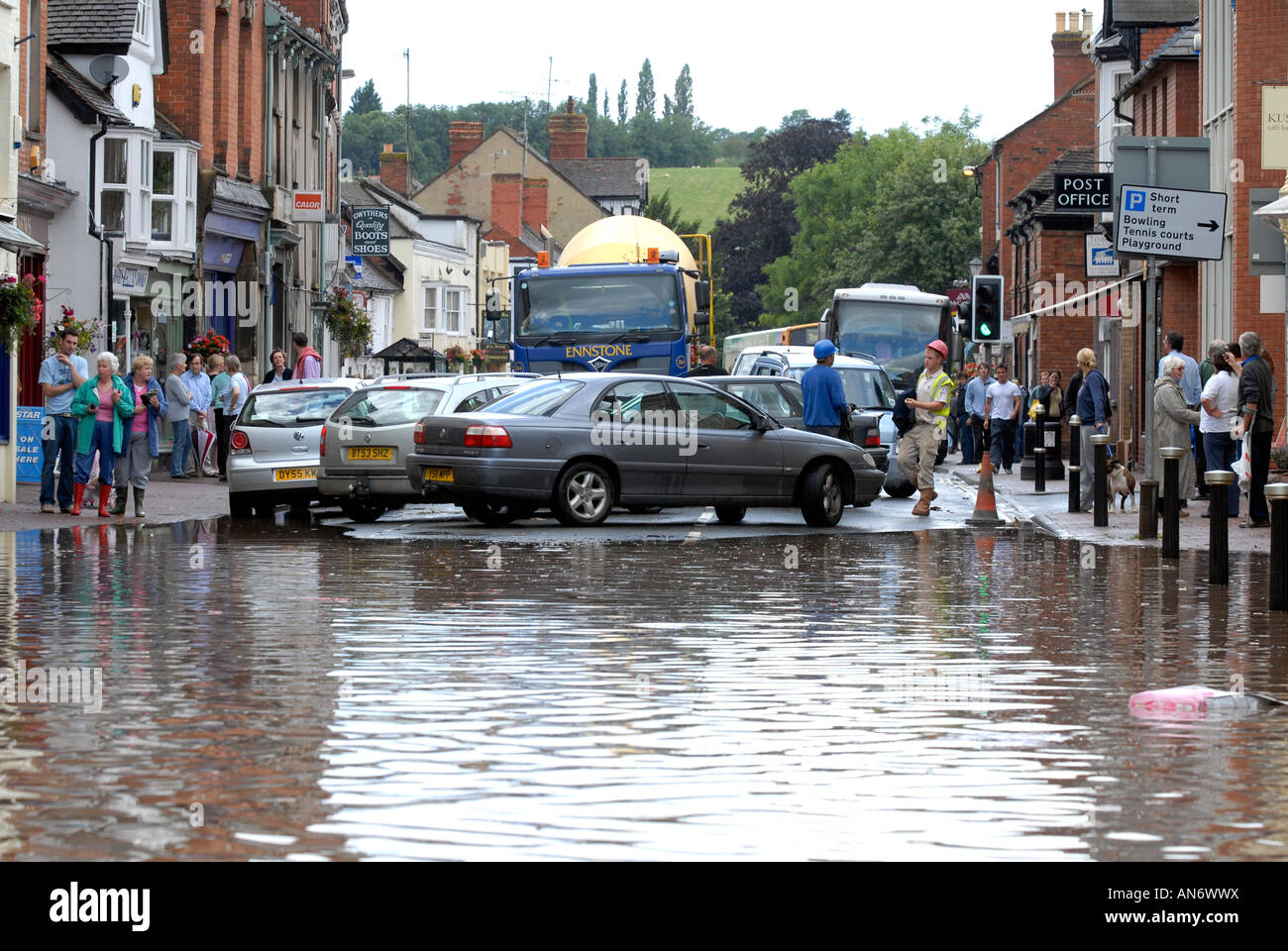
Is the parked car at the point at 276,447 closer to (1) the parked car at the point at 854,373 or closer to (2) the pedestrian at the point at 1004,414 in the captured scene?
(1) the parked car at the point at 854,373

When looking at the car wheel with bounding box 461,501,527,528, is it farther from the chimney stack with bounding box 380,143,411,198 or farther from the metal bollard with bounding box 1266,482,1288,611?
the chimney stack with bounding box 380,143,411,198

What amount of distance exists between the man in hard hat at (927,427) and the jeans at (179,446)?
40.7 feet

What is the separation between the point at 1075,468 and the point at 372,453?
7686 mm

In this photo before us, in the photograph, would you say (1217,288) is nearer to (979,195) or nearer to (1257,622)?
(1257,622)

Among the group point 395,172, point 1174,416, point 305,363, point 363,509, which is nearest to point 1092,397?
point 1174,416

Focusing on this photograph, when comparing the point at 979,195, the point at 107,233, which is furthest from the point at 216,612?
the point at 979,195

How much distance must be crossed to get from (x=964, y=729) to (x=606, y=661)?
93.8 inches

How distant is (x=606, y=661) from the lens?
9.75 metres

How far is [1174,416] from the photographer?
69.2ft

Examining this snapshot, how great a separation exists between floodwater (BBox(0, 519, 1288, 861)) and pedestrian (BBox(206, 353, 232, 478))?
652 inches

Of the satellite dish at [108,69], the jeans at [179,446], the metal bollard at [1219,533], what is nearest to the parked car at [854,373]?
the jeans at [179,446]

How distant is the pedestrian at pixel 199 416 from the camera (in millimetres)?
30625

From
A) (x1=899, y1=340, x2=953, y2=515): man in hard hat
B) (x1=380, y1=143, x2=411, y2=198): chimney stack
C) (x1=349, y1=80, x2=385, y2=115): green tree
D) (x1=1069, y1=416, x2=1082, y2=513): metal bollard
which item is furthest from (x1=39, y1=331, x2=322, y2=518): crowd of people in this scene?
(x1=349, y1=80, x2=385, y2=115): green tree

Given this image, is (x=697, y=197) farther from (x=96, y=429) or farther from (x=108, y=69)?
(x=96, y=429)
